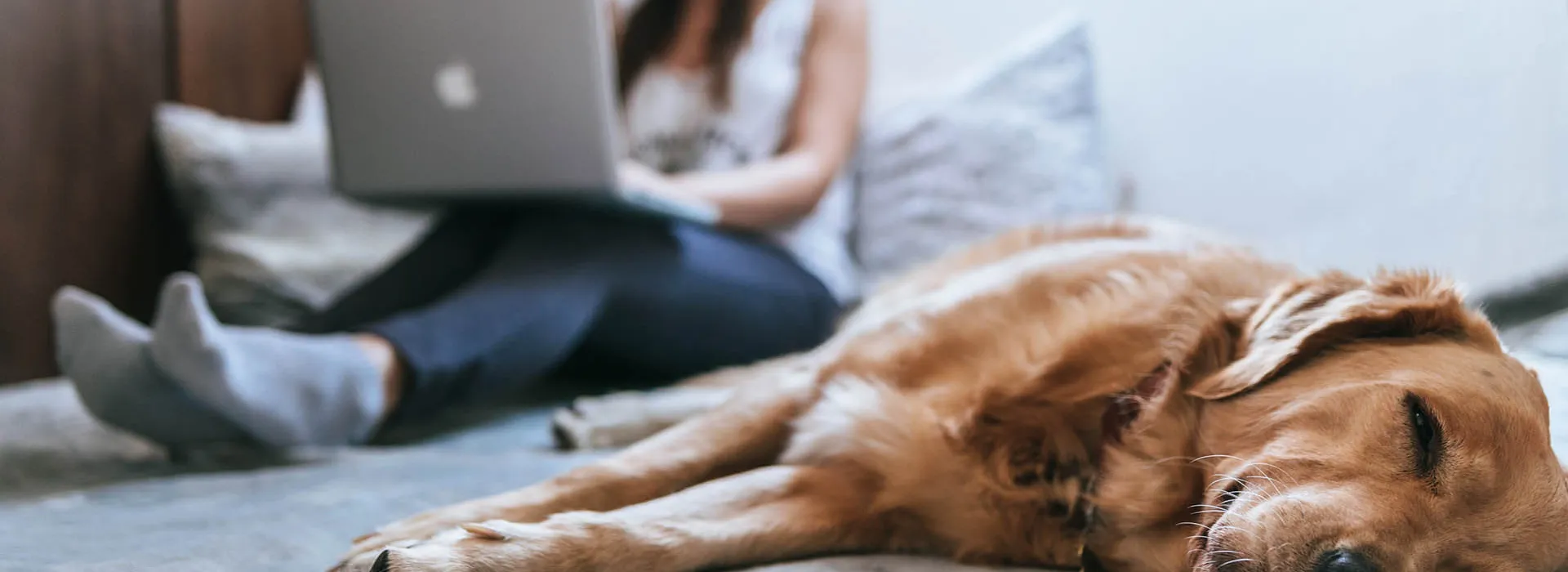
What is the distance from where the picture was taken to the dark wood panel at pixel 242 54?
277 centimetres

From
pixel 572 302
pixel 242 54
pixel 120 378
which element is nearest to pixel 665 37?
pixel 572 302

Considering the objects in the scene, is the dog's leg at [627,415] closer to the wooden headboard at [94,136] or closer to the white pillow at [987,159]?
the white pillow at [987,159]

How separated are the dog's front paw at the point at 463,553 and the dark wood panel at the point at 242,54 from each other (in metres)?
2.26

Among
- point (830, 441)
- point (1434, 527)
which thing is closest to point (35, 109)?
point (830, 441)

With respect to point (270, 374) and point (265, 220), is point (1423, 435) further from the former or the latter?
point (265, 220)

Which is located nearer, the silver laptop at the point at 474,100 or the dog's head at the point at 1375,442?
the dog's head at the point at 1375,442

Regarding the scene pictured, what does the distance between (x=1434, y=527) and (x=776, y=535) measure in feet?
1.95

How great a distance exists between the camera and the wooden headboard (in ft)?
7.41

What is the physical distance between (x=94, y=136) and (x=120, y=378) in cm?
143

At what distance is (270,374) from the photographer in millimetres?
1413

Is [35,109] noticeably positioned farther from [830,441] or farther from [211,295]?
[830,441]

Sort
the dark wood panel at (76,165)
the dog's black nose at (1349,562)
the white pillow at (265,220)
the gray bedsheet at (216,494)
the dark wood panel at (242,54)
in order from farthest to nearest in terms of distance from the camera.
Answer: the dark wood panel at (242,54) < the white pillow at (265,220) < the dark wood panel at (76,165) < the gray bedsheet at (216,494) < the dog's black nose at (1349,562)

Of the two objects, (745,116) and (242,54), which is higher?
(242,54)

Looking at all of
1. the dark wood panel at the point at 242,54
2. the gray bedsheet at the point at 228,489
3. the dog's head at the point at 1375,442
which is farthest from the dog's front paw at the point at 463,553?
the dark wood panel at the point at 242,54
